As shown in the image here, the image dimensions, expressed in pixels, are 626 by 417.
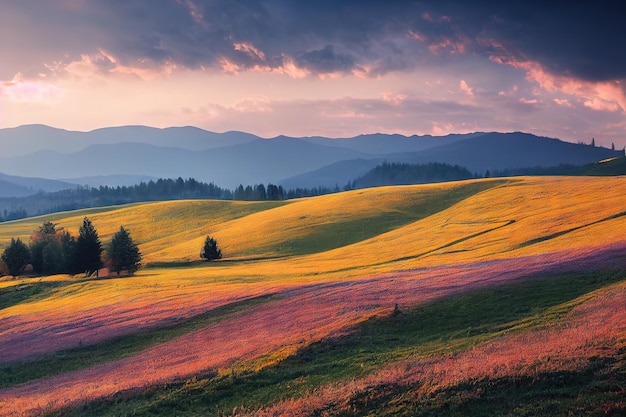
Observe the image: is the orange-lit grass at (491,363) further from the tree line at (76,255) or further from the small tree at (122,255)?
the tree line at (76,255)

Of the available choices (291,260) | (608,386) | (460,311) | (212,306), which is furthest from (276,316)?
(291,260)

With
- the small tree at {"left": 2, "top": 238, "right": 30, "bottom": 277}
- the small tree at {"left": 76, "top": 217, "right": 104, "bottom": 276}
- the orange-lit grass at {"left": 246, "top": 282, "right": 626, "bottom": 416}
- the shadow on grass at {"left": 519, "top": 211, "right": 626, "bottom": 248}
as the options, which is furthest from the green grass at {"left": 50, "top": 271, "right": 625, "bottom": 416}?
the small tree at {"left": 2, "top": 238, "right": 30, "bottom": 277}

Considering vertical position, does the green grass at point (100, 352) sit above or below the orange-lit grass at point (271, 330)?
below

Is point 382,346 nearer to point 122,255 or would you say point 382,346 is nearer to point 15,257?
point 122,255

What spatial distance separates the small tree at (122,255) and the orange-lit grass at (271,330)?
46.5m

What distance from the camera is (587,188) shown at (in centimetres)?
8931

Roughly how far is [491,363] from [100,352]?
2861cm

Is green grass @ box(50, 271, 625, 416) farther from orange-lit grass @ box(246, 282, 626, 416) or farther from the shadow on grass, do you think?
the shadow on grass

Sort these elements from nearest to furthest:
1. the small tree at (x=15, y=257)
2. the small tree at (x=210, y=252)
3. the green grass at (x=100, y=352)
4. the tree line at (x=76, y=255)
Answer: the green grass at (x=100, y=352) → the tree line at (x=76, y=255) → the small tree at (x=15, y=257) → the small tree at (x=210, y=252)

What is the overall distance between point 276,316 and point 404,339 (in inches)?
450

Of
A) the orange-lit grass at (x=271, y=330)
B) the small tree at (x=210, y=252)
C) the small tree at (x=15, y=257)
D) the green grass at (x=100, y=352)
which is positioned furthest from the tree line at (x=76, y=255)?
the orange-lit grass at (x=271, y=330)

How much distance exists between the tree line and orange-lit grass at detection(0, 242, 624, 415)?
155 ft

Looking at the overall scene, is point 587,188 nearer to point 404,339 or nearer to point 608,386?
point 404,339

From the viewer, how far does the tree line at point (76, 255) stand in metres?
79.7
